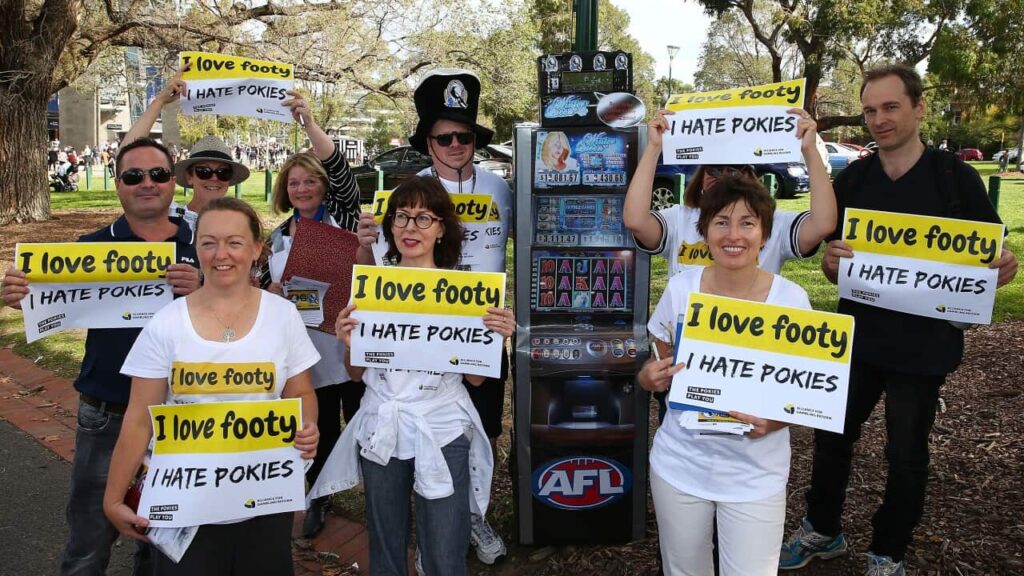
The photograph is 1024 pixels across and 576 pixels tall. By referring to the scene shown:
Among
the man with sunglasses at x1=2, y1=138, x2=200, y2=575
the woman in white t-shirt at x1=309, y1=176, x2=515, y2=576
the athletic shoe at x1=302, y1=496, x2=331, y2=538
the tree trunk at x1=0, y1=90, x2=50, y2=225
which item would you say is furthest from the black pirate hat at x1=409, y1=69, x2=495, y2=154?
the tree trunk at x1=0, y1=90, x2=50, y2=225

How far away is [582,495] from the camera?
3.55 m

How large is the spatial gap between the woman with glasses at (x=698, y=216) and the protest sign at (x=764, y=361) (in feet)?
2.17

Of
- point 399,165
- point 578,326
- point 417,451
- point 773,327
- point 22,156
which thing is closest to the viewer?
point 773,327

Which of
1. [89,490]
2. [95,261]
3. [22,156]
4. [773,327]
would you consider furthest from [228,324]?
[22,156]

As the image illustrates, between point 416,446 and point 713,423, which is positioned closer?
point 713,423

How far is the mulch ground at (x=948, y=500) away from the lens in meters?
3.42

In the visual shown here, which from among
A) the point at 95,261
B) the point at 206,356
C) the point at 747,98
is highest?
the point at 747,98

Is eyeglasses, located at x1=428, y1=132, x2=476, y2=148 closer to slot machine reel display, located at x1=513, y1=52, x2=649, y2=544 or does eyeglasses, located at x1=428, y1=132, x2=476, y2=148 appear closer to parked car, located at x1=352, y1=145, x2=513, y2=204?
slot machine reel display, located at x1=513, y1=52, x2=649, y2=544

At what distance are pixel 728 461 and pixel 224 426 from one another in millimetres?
1614

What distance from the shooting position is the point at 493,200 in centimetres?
347

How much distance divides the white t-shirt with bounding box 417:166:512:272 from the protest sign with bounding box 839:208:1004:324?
1.50m

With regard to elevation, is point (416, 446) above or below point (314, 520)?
above

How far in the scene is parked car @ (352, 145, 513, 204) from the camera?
18.0m

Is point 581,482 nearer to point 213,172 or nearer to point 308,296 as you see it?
point 308,296
